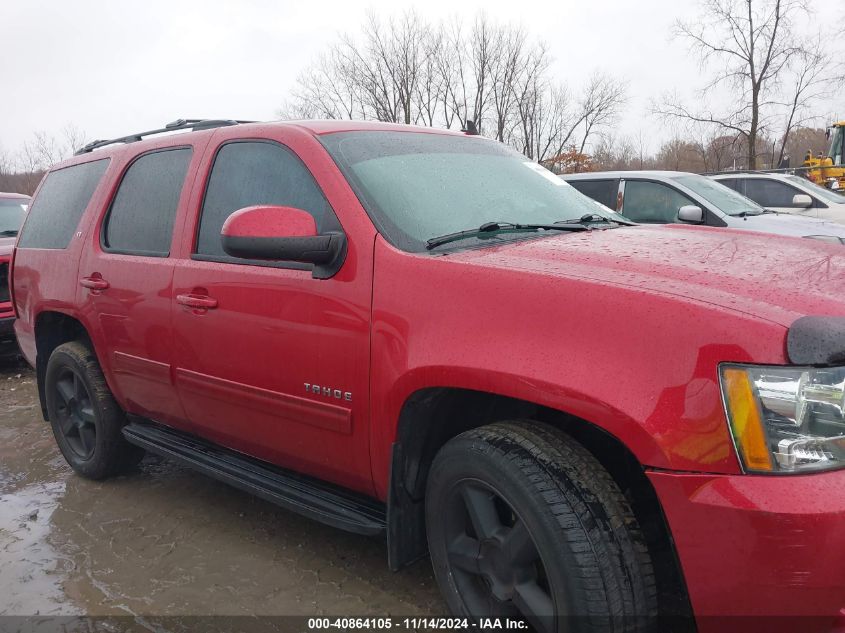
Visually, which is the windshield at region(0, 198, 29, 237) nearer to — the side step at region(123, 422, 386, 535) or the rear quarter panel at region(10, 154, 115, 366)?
the rear quarter panel at region(10, 154, 115, 366)

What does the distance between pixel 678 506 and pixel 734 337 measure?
0.42m

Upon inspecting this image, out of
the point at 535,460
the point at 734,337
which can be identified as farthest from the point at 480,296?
the point at 734,337

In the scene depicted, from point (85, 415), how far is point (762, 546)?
11.9 feet

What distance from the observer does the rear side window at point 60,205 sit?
390cm

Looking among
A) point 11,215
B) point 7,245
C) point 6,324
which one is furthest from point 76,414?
point 11,215

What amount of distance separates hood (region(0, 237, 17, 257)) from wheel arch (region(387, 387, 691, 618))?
5.89 metres

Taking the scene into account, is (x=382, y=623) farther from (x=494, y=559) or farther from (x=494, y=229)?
(x=494, y=229)

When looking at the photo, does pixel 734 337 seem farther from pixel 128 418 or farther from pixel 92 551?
pixel 128 418

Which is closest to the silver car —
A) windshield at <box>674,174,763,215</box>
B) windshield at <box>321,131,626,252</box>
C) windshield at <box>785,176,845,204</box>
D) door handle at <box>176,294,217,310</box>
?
windshield at <box>674,174,763,215</box>

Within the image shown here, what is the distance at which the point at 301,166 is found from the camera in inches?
107

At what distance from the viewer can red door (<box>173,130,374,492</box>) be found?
7.79 ft

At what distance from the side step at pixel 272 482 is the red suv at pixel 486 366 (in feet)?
0.04

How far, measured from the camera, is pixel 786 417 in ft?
5.17

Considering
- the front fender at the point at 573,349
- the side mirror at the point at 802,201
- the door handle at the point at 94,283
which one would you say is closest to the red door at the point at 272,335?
the front fender at the point at 573,349
